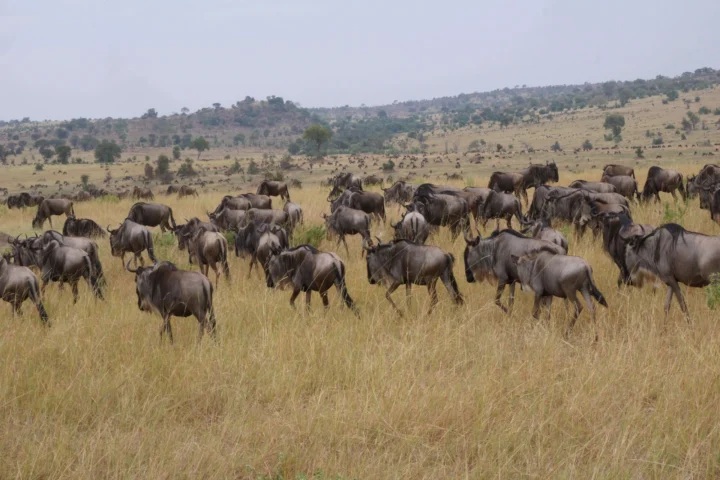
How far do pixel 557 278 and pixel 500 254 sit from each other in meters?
1.11

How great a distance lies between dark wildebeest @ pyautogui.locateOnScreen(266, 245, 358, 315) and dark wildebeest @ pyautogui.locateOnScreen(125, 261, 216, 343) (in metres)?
1.25

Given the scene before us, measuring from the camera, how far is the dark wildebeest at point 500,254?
7.22 m

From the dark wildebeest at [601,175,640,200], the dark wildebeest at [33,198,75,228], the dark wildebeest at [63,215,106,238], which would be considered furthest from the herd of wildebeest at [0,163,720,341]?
the dark wildebeest at [33,198,75,228]

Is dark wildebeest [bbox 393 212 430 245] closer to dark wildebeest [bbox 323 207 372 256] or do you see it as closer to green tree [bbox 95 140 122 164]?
dark wildebeest [bbox 323 207 372 256]

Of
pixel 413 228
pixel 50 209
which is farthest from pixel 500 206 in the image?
pixel 50 209

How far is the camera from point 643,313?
22.6 feet

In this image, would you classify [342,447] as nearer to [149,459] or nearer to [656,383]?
[149,459]

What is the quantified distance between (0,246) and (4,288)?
9415mm

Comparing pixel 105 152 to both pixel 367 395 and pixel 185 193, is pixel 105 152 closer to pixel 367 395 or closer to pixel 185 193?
pixel 185 193

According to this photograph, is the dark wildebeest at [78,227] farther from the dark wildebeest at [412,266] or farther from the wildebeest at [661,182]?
the wildebeest at [661,182]

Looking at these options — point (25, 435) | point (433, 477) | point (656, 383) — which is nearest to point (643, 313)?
point (656, 383)

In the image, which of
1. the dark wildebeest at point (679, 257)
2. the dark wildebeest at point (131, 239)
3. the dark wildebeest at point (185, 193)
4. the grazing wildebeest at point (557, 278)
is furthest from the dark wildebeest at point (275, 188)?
the dark wildebeest at point (679, 257)

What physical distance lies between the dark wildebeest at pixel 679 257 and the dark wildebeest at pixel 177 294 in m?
4.80

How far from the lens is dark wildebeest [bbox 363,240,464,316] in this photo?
743 cm
